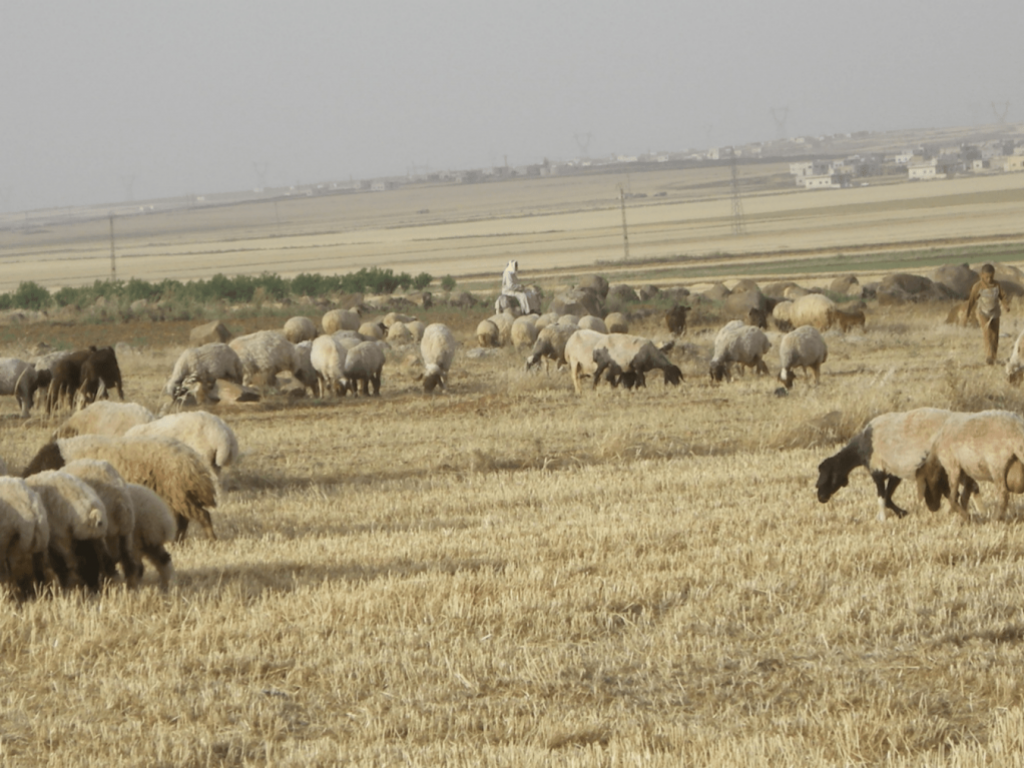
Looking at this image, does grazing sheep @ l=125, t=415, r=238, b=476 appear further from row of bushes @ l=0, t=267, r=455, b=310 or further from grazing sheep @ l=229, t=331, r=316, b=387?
row of bushes @ l=0, t=267, r=455, b=310

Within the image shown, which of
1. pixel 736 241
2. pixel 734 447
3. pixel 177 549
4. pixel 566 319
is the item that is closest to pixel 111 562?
pixel 177 549

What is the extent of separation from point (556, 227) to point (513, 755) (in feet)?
446

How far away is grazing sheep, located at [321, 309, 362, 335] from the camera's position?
33969 millimetres

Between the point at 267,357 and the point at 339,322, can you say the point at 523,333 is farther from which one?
the point at 267,357

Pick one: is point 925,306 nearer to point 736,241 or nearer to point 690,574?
point 690,574

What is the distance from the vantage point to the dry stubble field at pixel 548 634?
18.6 feet

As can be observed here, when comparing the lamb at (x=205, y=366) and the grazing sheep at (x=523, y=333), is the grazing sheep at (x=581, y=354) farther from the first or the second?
the grazing sheep at (x=523, y=333)

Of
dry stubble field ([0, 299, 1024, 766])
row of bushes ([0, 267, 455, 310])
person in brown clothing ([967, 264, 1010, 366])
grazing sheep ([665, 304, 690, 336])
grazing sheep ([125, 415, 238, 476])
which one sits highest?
row of bushes ([0, 267, 455, 310])

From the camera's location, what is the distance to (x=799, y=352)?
66.4ft

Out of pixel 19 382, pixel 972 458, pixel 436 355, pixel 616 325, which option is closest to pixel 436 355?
pixel 436 355

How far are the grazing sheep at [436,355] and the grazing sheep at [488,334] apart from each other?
7212 millimetres

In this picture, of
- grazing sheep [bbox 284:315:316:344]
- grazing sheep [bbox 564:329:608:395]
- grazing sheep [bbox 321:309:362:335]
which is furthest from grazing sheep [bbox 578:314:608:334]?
grazing sheep [bbox 321:309:362:335]

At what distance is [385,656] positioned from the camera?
683cm

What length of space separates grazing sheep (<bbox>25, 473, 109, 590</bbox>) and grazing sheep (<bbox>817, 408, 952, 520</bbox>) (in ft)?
19.0
